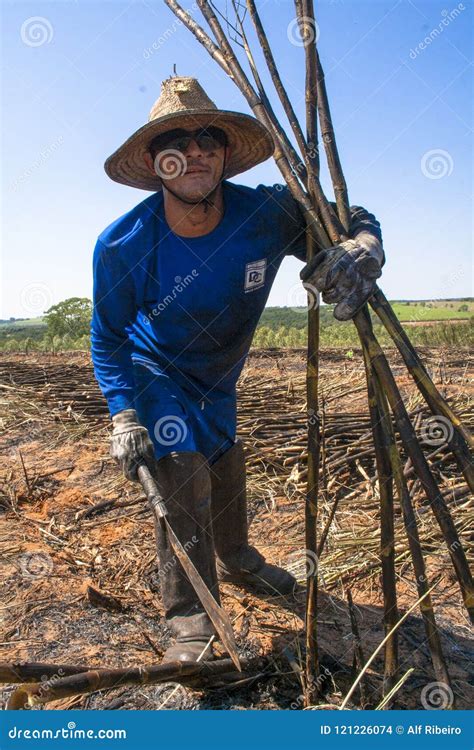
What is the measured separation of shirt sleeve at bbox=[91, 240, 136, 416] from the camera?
8.40ft

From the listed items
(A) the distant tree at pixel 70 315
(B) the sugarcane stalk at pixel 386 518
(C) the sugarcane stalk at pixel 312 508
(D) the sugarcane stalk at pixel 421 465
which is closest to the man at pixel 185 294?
(C) the sugarcane stalk at pixel 312 508

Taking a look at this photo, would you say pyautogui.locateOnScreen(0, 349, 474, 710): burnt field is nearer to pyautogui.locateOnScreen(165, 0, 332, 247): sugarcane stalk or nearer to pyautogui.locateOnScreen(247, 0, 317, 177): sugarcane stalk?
pyautogui.locateOnScreen(165, 0, 332, 247): sugarcane stalk

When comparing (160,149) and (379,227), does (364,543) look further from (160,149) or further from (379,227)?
(160,149)

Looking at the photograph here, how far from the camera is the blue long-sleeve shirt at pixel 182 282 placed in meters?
2.56

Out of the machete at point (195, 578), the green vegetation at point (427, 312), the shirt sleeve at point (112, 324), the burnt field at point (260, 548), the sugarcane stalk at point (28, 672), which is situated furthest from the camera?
the green vegetation at point (427, 312)

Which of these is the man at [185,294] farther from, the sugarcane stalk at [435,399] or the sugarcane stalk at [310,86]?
the sugarcane stalk at [435,399]

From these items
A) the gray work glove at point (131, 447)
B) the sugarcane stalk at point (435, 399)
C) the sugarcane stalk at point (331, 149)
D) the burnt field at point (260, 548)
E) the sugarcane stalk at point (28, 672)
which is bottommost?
the burnt field at point (260, 548)

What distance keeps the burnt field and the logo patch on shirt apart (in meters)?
0.80

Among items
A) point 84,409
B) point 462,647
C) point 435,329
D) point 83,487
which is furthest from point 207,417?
point 435,329

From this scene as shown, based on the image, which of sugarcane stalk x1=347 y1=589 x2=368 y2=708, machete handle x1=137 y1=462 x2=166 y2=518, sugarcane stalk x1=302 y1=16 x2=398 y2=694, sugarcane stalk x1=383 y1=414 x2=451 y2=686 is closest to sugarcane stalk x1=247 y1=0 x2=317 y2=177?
sugarcane stalk x1=302 y1=16 x2=398 y2=694

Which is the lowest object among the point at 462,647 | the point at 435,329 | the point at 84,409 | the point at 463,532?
the point at 462,647

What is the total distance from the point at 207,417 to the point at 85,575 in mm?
932

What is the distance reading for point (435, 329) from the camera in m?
10.8

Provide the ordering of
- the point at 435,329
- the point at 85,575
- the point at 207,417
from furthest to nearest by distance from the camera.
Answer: the point at 435,329, the point at 85,575, the point at 207,417
